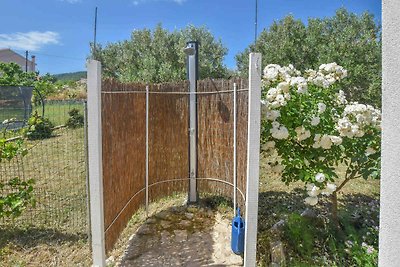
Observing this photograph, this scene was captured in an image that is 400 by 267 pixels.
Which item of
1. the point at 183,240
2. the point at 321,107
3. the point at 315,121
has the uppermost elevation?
the point at 321,107

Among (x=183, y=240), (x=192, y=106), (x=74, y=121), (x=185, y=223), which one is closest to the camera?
(x=183, y=240)

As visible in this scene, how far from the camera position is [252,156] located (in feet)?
9.04

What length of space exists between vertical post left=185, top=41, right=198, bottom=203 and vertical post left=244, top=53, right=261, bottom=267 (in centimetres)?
164

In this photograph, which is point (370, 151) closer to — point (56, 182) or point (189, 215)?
point (189, 215)

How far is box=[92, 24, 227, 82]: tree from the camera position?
14922 millimetres

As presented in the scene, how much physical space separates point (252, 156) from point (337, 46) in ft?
38.7

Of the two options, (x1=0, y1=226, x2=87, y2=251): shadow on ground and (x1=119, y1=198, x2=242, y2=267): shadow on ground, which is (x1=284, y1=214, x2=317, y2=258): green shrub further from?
(x1=0, y1=226, x2=87, y2=251): shadow on ground

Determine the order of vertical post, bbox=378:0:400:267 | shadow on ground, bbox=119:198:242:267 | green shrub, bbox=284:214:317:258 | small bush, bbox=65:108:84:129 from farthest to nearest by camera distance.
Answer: small bush, bbox=65:108:84:129
shadow on ground, bbox=119:198:242:267
green shrub, bbox=284:214:317:258
vertical post, bbox=378:0:400:267

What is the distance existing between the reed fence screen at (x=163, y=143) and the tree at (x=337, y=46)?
8434 mm

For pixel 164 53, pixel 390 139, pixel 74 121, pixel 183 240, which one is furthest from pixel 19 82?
pixel 390 139

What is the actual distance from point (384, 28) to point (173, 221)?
337 cm

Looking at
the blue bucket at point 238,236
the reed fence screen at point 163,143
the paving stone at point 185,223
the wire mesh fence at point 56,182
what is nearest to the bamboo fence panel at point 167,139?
the reed fence screen at point 163,143

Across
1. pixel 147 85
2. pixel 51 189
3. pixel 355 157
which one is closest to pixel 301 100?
pixel 355 157

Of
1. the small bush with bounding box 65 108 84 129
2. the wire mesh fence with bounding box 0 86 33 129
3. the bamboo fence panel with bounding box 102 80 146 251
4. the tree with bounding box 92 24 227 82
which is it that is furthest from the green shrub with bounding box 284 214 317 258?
the tree with bounding box 92 24 227 82
